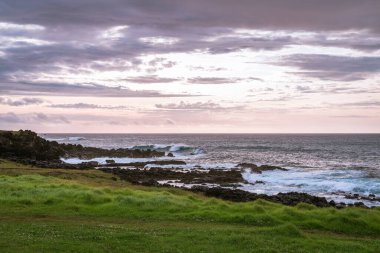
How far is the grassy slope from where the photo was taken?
15617mm

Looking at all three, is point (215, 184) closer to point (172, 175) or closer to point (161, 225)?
point (172, 175)

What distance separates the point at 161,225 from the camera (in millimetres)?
19766

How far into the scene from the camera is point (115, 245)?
15.4m

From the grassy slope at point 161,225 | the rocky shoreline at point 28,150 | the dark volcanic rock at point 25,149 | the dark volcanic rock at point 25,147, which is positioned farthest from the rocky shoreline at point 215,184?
the dark volcanic rock at point 25,147

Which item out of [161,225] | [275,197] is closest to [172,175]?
[275,197]

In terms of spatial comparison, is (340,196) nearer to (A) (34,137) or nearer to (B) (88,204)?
(B) (88,204)

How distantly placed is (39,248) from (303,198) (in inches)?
1093

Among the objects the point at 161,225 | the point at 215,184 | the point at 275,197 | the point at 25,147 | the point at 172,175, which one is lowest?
the point at 215,184

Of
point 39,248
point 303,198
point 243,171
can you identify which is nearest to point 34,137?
point 243,171

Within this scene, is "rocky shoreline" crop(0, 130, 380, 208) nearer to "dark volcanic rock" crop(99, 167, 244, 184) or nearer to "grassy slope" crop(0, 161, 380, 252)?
"dark volcanic rock" crop(99, 167, 244, 184)

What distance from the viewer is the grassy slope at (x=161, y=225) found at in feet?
51.2

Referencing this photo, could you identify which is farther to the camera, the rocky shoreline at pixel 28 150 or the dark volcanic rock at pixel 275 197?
the rocky shoreline at pixel 28 150

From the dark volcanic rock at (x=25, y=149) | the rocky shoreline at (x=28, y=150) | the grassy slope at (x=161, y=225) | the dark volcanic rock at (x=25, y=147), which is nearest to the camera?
the grassy slope at (x=161, y=225)

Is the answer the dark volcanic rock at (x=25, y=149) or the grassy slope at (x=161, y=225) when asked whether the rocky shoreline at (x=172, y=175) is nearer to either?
the dark volcanic rock at (x=25, y=149)
